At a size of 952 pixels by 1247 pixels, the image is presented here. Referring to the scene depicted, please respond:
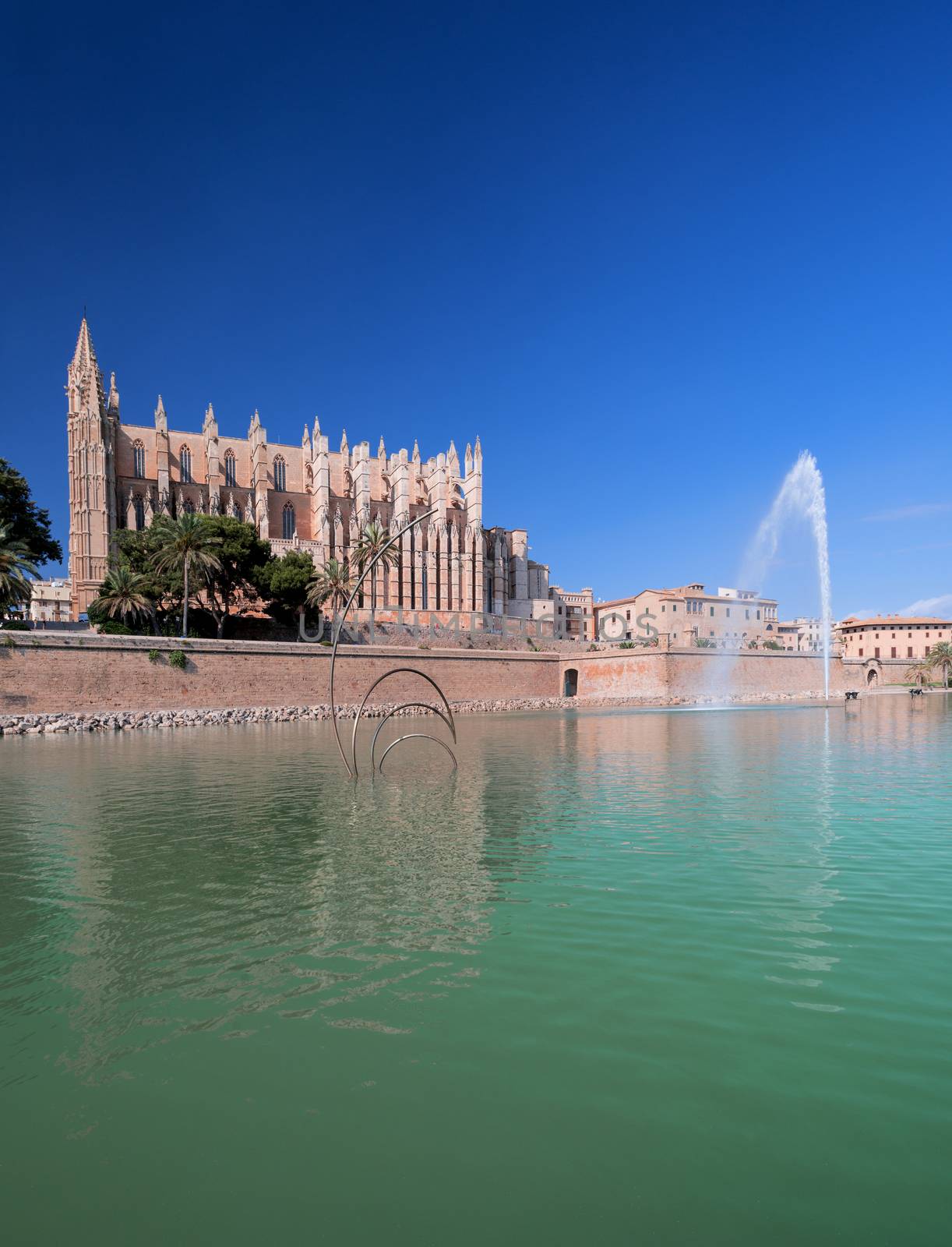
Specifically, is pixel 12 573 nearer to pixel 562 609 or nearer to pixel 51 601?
pixel 51 601

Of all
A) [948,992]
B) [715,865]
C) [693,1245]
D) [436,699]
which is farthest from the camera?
[436,699]

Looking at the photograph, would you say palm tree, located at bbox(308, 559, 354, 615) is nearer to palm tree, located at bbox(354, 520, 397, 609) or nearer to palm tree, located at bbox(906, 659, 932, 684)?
palm tree, located at bbox(354, 520, 397, 609)

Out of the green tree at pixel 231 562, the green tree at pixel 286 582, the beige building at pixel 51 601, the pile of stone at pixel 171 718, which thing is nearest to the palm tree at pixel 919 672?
the pile of stone at pixel 171 718

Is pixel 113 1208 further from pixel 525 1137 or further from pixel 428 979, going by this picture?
pixel 428 979

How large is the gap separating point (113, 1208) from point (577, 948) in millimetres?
3667

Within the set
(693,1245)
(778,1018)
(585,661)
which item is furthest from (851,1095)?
(585,661)

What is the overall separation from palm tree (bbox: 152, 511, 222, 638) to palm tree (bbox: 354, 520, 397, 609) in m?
13.6

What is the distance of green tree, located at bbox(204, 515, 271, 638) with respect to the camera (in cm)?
5075

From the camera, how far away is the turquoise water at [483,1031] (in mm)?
3244

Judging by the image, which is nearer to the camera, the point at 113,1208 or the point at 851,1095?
the point at 113,1208

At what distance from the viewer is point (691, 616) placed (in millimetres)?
87375

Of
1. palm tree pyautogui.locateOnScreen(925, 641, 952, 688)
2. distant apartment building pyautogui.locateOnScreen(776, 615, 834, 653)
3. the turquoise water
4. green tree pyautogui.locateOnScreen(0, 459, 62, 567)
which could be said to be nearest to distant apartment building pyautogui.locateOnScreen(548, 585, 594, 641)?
distant apartment building pyautogui.locateOnScreen(776, 615, 834, 653)

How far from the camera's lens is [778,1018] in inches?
189

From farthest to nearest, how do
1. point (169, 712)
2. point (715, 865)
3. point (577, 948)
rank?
1. point (169, 712)
2. point (715, 865)
3. point (577, 948)
